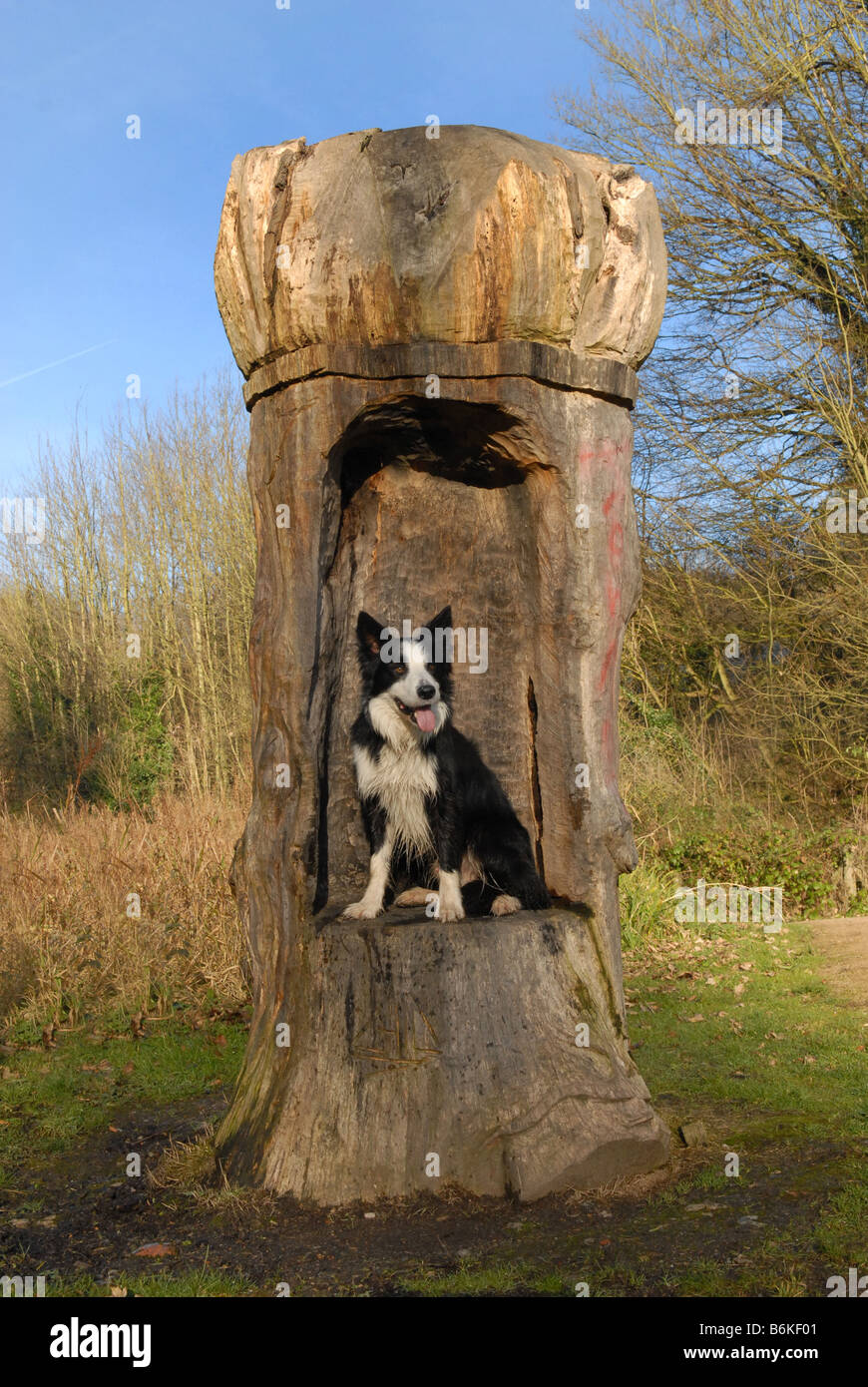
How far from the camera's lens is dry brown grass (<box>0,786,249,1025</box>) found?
281 inches

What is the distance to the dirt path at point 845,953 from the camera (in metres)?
7.64

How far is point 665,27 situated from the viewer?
1352 cm

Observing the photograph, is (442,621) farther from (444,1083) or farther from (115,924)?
(115,924)

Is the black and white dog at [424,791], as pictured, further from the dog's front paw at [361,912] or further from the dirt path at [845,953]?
the dirt path at [845,953]

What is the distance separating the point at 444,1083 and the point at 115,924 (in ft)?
13.6

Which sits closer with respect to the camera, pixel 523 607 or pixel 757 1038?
pixel 523 607

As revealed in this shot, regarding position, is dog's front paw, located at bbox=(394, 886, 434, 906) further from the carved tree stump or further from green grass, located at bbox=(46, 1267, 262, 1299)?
green grass, located at bbox=(46, 1267, 262, 1299)

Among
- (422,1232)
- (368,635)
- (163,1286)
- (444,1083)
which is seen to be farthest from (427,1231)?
(368,635)

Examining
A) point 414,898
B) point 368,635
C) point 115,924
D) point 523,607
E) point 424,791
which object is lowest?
point 115,924

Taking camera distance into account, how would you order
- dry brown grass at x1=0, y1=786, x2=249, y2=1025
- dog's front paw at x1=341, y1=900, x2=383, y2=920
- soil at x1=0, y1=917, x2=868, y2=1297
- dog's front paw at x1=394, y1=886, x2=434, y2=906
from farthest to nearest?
dry brown grass at x1=0, y1=786, x2=249, y2=1025, dog's front paw at x1=394, y1=886, x2=434, y2=906, dog's front paw at x1=341, y1=900, x2=383, y2=920, soil at x1=0, y1=917, x2=868, y2=1297

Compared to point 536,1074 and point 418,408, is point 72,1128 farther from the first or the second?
point 418,408

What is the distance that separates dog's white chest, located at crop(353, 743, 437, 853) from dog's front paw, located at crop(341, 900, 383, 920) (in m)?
0.42

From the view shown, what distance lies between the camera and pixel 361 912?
4805 millimetres

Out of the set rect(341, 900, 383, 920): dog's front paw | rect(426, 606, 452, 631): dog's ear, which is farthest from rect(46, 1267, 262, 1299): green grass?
rect(426, 606, 452, 631): dog's ear
